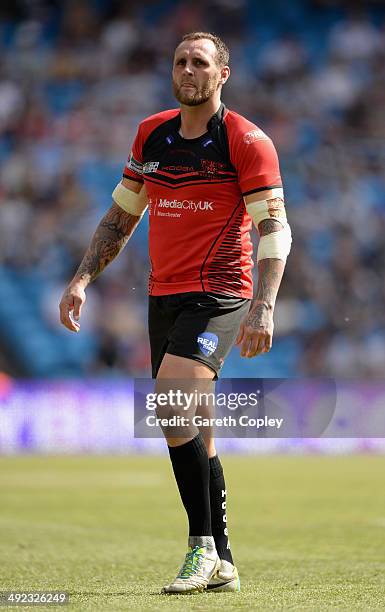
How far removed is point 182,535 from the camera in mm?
8688

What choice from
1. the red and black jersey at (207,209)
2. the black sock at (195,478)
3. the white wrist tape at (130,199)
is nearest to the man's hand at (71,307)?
the red and black jersey at (207,209)

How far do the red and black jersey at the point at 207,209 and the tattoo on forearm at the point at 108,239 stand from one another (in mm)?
434

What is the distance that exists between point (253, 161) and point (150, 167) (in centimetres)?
59

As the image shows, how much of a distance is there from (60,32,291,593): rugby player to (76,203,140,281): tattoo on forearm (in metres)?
0.20

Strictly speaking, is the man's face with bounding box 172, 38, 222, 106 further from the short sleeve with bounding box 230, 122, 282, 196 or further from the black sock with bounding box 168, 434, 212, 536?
the black sock with bounding box 168, 434, 212, 536

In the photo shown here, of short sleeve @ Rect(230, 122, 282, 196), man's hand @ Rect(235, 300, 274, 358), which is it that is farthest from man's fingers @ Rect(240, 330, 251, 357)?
short sleeve @ Rect(230, 122, 282, 196)

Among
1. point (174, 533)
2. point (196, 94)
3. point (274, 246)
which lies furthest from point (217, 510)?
point (174, 533)

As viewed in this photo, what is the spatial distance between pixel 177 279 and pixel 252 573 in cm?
180

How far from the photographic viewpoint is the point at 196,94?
547cm

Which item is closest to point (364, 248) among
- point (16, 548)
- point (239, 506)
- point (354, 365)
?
point (354, 365)

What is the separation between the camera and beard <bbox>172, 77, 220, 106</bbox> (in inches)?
215

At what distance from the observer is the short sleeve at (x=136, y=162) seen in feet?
19.1

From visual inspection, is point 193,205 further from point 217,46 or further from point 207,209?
point 217,46

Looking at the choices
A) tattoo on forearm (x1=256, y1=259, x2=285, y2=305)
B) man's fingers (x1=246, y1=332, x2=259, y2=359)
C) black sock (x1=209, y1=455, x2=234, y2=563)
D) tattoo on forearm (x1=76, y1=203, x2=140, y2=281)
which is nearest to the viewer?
man's fingers (x1=246, y1=332, x2=259, y2=359)
